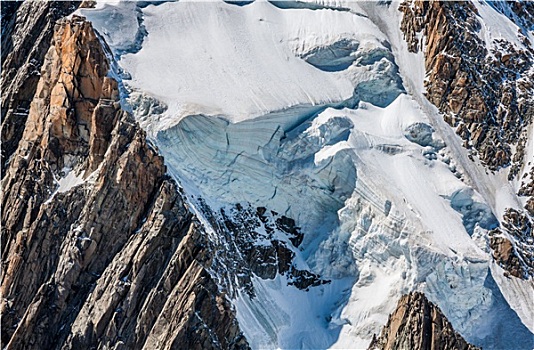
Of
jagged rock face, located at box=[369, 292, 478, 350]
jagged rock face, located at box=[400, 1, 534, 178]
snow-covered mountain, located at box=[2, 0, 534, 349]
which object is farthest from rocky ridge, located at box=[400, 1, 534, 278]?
jagged rock face, located at box=[369, 292, 478, 350]

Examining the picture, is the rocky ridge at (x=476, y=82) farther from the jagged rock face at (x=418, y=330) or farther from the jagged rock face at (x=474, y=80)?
the jagged rock face at (x=418, y=330)

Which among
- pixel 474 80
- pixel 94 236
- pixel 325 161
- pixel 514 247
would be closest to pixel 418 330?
pixel 514 247

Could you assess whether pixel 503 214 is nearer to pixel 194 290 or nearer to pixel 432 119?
pixel 432 119

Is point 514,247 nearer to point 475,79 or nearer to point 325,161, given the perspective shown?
point 325,161

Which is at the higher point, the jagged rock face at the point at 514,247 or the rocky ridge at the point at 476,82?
the rocky ridge at the point at 476,82

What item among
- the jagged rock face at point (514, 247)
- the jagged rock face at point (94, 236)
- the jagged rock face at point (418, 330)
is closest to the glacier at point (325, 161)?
the jagged rock face at point (514, 247)

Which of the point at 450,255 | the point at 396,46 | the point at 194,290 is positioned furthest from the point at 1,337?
the point at 396,46

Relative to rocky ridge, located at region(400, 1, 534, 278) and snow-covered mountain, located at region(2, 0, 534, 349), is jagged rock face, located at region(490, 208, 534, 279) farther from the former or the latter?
rocky ridge, located at region(400, 1, 534, 278)
